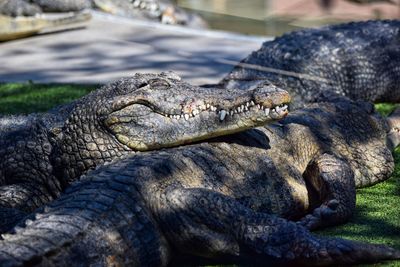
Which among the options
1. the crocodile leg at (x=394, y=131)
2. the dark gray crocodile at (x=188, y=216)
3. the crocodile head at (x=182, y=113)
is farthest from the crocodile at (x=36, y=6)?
the dark gray crocodile at (x=188, y=216)

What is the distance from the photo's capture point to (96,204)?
153 inches

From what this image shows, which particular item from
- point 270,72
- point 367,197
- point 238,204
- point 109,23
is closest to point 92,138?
point 238,204

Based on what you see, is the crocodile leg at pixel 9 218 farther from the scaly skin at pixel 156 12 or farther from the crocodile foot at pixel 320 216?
the scaly skin at pixel 156 12

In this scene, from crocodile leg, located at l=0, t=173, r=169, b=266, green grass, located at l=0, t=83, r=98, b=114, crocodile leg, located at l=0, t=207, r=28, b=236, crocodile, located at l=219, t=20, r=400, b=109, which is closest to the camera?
crocodile leg, located at l=0, t=173, r=169, b=266

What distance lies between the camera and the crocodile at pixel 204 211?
368cm

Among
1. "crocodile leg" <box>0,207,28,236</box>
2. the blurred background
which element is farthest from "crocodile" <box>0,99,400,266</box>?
the blurred background

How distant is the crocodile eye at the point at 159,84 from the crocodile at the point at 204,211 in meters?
0.41

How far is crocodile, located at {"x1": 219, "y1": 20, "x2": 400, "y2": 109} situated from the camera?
25.6 ft

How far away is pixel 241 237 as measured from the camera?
13.1ft

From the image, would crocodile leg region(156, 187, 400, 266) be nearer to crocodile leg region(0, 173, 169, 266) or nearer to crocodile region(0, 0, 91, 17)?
crocodile leg region(0, 173, 169, 266)

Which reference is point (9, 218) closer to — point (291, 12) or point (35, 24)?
point (35, 24)

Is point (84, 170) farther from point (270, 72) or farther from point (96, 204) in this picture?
point (270, 72)

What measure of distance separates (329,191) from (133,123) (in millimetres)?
1150

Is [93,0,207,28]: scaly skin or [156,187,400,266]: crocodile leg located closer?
[156,187,400,266]: crocodile leg
